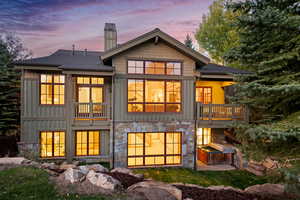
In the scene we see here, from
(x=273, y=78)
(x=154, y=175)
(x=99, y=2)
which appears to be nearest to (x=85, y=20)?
(x=99, y=2)

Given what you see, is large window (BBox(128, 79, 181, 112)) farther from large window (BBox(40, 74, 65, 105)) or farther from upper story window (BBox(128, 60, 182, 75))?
large window (BBox(40, 74, 65, 105))

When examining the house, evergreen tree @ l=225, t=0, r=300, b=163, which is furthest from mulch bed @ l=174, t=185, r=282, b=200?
the house

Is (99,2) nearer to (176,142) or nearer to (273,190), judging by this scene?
(176,142)

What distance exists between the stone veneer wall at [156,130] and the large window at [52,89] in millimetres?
3581

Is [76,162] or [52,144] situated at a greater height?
[52,144]

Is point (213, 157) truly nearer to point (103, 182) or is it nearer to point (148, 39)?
point (103, 182)

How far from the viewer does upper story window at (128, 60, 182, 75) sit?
920 cm

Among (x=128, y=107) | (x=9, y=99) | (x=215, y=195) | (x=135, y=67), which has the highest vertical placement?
(x=135, y=67)

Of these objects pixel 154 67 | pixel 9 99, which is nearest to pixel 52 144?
pixel 9 99

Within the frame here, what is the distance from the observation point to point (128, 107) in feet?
30.2

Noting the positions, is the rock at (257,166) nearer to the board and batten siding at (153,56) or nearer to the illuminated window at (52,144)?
the board and batten siding at (153,56)

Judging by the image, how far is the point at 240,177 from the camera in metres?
8.69

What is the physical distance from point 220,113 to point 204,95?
2138 millimetres

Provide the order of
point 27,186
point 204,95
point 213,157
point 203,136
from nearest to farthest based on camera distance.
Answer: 1. point 27,186
2. point 213,157
3. point 203,136
4. point 204,95
